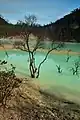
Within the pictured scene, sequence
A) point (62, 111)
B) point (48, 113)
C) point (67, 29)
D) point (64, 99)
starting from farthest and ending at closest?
point (67, 29) < point (64, 99) < point (62, 111) < point (48, 113)

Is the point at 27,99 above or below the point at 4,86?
below

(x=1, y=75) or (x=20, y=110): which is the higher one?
(x=1, y=75)

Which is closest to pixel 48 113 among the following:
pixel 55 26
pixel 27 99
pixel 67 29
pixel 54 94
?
pixel 27 99

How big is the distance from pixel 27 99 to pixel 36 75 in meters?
9.98

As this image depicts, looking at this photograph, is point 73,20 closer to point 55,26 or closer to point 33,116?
point 55,26

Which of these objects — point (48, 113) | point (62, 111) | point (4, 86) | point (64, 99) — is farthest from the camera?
point (64, 99)

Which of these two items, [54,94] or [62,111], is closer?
[62,111]

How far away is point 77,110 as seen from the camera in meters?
10.8

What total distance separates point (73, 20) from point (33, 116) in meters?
111

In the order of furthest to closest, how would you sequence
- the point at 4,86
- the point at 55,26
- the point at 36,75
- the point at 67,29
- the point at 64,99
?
the point at 55,26 < the point at 67,29 < the point at 36,75 < the point at 64,99 < the point at 4,86

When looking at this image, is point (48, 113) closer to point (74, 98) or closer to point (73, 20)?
point (74, 98)

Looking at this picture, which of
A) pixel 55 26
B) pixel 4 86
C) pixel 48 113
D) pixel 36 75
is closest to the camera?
pixel 4 86

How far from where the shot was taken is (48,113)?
30.0 ft

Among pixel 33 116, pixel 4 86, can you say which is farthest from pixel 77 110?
pixel 4 86
